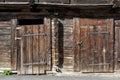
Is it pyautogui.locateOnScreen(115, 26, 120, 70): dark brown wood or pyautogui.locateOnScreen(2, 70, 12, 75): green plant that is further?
pyautogui.locateOnScreen(115, 26, 120, 70): dark brown wood

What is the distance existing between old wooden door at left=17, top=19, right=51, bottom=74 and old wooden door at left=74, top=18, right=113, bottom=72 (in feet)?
4.10

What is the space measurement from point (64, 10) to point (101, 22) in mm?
1621

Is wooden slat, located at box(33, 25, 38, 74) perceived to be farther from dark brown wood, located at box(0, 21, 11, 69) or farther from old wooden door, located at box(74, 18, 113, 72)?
old wooden door, located at box(74, 18, 113, 72)

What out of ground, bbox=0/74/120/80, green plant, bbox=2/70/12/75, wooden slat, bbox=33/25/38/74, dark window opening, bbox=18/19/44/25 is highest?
dark window opening, bbox=18/19/44/25

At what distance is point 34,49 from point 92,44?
2.41 m

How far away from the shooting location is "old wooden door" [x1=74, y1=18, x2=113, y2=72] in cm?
1745

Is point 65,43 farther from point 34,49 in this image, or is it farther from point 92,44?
point 34,49

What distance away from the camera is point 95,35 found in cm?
1745

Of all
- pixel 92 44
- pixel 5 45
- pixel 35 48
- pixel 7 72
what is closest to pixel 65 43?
pixel 92 44

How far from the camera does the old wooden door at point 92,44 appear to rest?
1745cm

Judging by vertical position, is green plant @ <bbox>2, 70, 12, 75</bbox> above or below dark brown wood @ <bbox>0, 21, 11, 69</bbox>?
below

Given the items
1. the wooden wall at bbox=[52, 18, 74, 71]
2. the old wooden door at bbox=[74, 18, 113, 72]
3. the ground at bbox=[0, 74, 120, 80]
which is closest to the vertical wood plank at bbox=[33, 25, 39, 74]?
the ground at bbox=[0, 74, 120, 80]

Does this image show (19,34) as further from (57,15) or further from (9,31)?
(57,15)

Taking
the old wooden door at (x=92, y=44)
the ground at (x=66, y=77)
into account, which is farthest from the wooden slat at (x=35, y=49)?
the old wooden door at (x=92, y=44)
